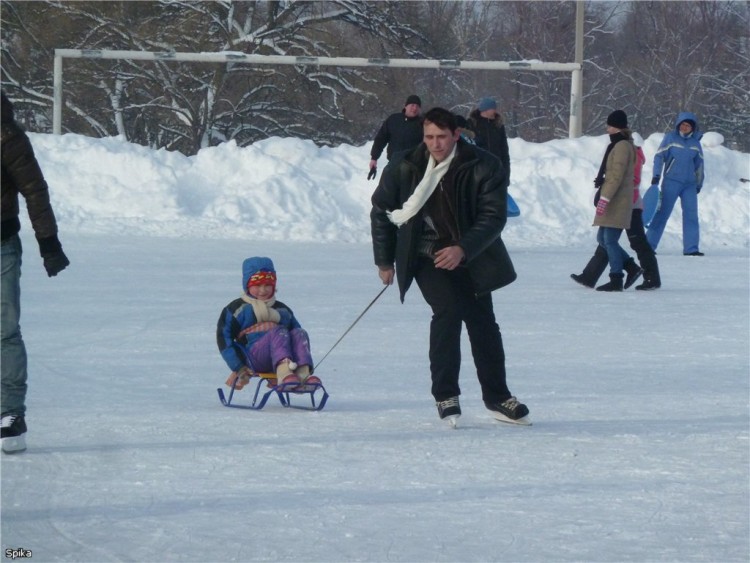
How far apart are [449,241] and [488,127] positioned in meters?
6.71

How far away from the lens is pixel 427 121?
5109 mm

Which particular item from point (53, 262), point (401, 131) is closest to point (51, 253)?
point (53, 262)

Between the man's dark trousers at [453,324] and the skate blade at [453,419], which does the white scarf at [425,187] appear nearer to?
the man's dark trousers at [453,324]

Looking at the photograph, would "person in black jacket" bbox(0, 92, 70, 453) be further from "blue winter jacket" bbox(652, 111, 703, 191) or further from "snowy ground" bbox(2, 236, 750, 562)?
"blue winter jacket" bbox(652, 111, 703, 191)

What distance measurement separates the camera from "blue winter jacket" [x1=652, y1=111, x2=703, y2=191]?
13133 mm

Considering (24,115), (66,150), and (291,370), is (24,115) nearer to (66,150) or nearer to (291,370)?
(66,150)

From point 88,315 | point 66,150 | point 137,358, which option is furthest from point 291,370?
point 66,150

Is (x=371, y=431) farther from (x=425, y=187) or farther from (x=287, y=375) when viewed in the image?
(x=425, y=187)

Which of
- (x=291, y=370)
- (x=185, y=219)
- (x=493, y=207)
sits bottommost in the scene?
(x=185, y=219)

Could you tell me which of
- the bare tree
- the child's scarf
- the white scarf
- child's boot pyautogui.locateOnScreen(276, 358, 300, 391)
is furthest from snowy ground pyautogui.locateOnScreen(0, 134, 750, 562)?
the bare tree

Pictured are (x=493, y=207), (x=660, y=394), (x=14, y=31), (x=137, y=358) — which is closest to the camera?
(x=493, y=207)

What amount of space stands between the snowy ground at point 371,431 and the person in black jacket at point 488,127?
1.16 metres

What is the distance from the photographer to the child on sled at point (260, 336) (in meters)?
Answer: 5.63

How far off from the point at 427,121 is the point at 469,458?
1300mm
